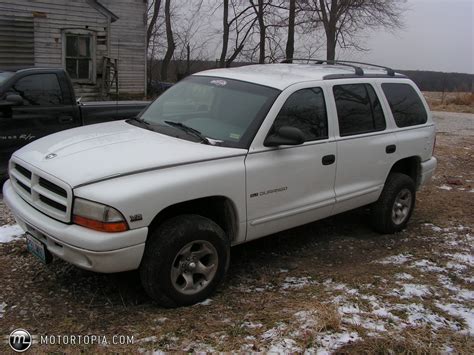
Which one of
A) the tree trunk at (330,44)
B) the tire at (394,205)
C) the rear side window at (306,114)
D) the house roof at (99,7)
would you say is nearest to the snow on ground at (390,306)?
the tire at (394,205)

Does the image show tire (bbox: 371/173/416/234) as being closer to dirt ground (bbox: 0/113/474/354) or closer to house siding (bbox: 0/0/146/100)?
dirt ground (bbox: 0/113/474/354)

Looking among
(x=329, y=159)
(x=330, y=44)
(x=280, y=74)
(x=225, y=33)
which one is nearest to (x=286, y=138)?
(x=329, y=159)

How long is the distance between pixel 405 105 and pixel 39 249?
13.4ft

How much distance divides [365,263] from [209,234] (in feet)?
6.14

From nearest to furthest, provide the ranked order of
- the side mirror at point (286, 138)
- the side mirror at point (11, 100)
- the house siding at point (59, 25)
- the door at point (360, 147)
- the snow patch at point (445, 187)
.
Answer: the side mirror at point (286, 138) → the door at point (360, 147) → the side mirror at point (11, 100) → the snow patch at point (445, 187) → the house siding at point (59, 25)

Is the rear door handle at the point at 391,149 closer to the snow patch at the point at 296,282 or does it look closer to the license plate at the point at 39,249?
the snow patch at the point at 296,282

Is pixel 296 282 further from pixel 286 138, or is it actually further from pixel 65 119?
pixel 65 119

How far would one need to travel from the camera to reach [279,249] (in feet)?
16.5

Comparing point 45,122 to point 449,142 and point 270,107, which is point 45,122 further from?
point 449,142

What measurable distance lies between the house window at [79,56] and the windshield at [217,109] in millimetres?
14109

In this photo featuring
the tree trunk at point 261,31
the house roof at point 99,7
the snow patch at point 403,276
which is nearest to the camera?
the snow patch at point 403,276

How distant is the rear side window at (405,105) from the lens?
214 inches

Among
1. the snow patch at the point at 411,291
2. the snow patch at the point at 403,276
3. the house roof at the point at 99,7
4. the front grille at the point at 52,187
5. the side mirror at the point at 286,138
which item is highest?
the house roof at the point at 99,7

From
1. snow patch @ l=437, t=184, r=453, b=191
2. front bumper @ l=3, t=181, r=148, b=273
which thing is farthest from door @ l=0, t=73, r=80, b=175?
snow patch @ l=437, t=184, r=453, b=191
